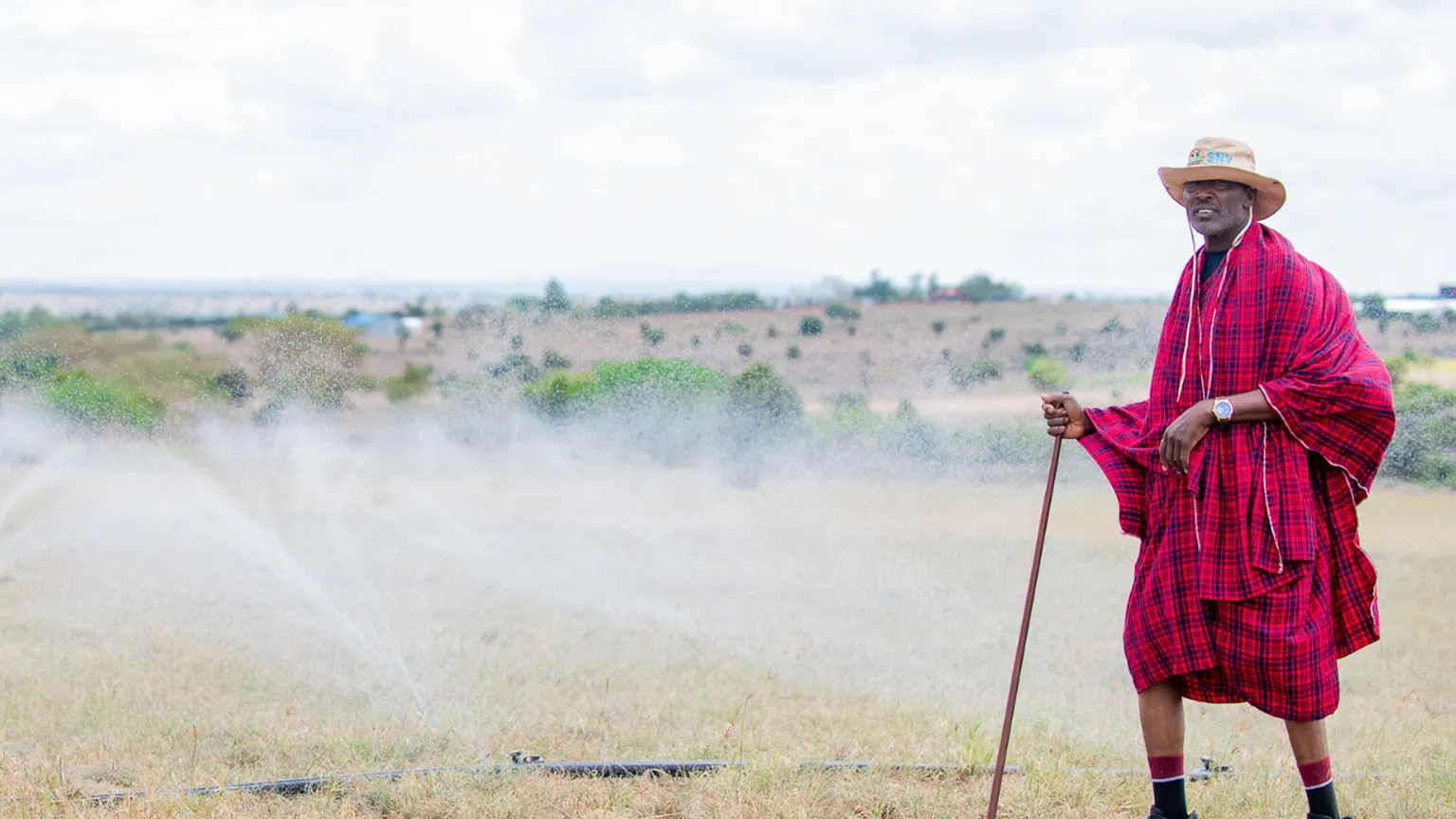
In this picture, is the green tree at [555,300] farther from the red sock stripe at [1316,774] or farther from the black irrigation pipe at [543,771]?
the red sock stripe at [1316,774]

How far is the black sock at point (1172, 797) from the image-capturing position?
4.55m

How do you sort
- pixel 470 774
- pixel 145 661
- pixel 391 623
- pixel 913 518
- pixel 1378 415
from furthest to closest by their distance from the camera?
pixel 913 518 → pixel 391 623 → pixel 145 661 → pixel 470 774 → pixel 1378 415

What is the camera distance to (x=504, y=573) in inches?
416

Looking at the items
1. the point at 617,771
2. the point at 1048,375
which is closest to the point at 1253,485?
the point at 617,771

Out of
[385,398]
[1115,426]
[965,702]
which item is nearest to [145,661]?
[965,702]

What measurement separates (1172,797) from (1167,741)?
0.17 metres

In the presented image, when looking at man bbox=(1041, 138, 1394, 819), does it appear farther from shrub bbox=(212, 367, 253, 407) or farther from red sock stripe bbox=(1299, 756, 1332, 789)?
shrub bbox=(212, 367, 253, 407)

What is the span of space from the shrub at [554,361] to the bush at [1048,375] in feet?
17.0

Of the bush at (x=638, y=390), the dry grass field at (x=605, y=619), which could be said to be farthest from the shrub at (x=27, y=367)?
the bush at (x=638, y=390)

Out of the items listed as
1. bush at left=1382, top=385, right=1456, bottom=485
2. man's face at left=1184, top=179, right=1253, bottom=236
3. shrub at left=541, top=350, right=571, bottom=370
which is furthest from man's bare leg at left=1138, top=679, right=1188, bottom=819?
bush at left=1382, top=385, right=1456, bottom=485

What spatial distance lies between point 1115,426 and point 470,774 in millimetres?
2567

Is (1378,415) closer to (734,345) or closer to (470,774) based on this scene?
(470,774)

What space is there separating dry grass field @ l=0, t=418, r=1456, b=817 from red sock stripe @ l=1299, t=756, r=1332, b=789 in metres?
0.68

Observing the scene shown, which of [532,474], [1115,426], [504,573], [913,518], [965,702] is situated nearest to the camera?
[1115,426]
